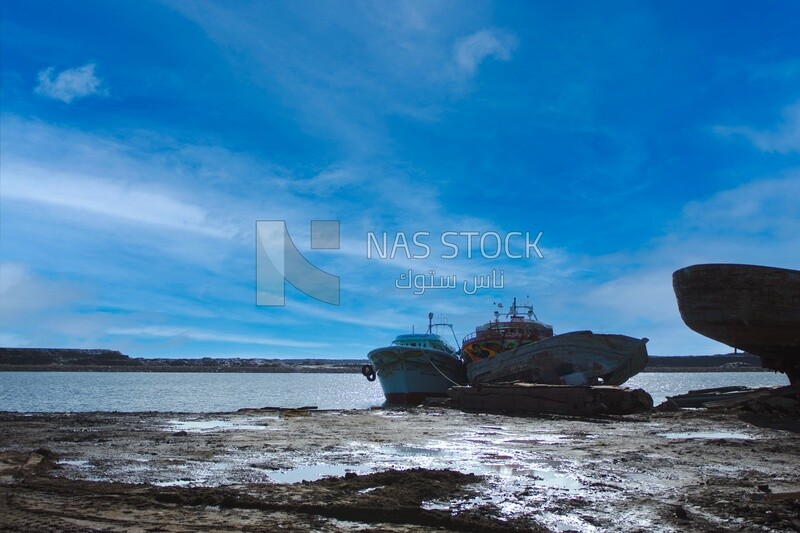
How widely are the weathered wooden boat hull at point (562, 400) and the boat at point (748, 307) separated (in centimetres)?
300

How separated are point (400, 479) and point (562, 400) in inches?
471

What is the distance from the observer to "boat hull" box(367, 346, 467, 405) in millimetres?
33344

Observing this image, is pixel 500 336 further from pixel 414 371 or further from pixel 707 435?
pixel 707 435

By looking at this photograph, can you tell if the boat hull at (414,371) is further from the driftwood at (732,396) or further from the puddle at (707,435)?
the puddle at (707,435)

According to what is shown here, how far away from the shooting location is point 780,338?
1720cm

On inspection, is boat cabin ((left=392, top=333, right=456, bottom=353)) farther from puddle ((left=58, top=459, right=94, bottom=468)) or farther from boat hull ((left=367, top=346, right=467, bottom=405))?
puddle ((left=58, top=459, right=94, bottom=468))

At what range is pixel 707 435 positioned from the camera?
12023 mm

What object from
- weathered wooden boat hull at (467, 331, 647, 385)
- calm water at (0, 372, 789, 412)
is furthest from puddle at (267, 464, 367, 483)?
calm water at (0, 372, 789, 412)

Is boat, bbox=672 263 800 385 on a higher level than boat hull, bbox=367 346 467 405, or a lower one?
higher

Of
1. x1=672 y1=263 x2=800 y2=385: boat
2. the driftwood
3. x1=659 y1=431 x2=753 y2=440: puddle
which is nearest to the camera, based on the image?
x1=659 y1=431 x2=753 y2=440: puddle

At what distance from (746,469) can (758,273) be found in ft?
35.0

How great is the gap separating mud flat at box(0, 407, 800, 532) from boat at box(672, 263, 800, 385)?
4635 millimetres

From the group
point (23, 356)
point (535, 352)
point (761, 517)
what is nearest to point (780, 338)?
point (535, 352)

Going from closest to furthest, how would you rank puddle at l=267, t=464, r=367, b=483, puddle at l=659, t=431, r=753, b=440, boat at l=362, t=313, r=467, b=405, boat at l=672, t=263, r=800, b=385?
puddle at l=267, t=464, r=367, b=483
puddle at l=659, t=431, r=753, b=440
boat at l=672, t=263, r=800, b=385
boat at l=362, t=313, r=467, b=405
